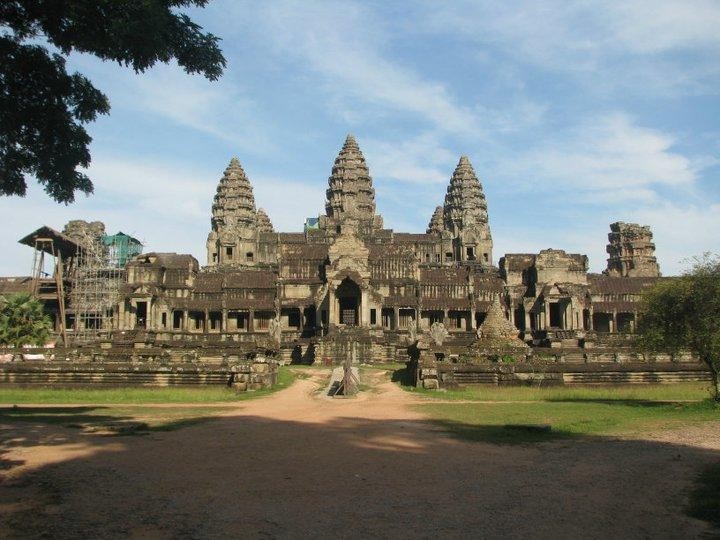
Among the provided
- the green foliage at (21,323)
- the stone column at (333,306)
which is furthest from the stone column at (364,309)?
the green foliage at (21,323)

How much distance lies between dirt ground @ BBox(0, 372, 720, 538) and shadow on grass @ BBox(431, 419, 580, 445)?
55 centimetres

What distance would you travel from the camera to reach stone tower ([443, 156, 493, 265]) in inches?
3573

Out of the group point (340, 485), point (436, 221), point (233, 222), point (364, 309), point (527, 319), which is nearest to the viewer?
point (340, 485)

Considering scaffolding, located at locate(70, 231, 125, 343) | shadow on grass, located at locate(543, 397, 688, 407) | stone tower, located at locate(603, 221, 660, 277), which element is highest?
stone tower, located at locate(603, 221, 660, 277)

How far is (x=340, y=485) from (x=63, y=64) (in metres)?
8.82

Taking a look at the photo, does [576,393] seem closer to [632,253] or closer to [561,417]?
[561,417]

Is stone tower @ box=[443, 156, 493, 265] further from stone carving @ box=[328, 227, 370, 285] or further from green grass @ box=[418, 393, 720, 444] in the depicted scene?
green grass @ box=[418, 393, 720, 444]

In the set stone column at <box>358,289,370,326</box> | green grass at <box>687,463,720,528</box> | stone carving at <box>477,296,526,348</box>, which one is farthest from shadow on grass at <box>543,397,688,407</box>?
stone column at <box>358,289,370,326</box>

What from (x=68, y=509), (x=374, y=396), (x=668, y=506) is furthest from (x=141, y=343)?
(x=668, y=506)

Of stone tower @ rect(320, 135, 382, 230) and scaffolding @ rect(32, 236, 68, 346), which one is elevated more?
stone tower @ rect(320, 135, 382, 230)

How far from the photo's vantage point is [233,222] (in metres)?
93.3

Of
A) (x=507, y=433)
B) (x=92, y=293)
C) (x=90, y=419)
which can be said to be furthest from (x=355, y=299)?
(x=507, y=433)

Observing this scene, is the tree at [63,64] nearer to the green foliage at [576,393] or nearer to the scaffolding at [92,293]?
the green foliage at [576,393]

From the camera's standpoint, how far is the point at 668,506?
28.8ft
